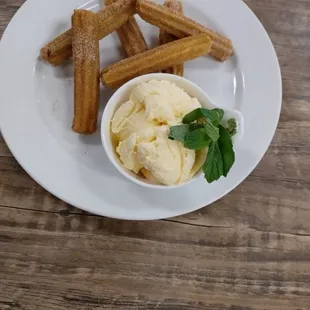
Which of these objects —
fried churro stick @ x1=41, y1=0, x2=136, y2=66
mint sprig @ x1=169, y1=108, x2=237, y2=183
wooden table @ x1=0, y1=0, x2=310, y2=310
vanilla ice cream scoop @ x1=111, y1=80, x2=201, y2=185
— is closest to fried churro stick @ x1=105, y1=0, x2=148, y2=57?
fried churro stick @ x1=41, y1=0, x2=136, y2=66

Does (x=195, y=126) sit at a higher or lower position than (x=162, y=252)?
higher

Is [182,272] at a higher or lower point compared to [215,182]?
lower

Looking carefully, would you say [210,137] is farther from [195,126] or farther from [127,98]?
[127,98]

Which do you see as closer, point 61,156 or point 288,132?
point 61,156

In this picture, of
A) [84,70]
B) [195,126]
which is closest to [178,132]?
[195,126]

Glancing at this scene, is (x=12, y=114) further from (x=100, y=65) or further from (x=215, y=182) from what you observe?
(x=215, y=182)

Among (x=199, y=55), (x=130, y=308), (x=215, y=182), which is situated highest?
(x=199, y=55)

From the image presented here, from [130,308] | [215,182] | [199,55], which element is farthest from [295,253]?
[199,55]

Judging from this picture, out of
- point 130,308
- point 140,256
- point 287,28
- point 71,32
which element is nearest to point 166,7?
point 71,32
